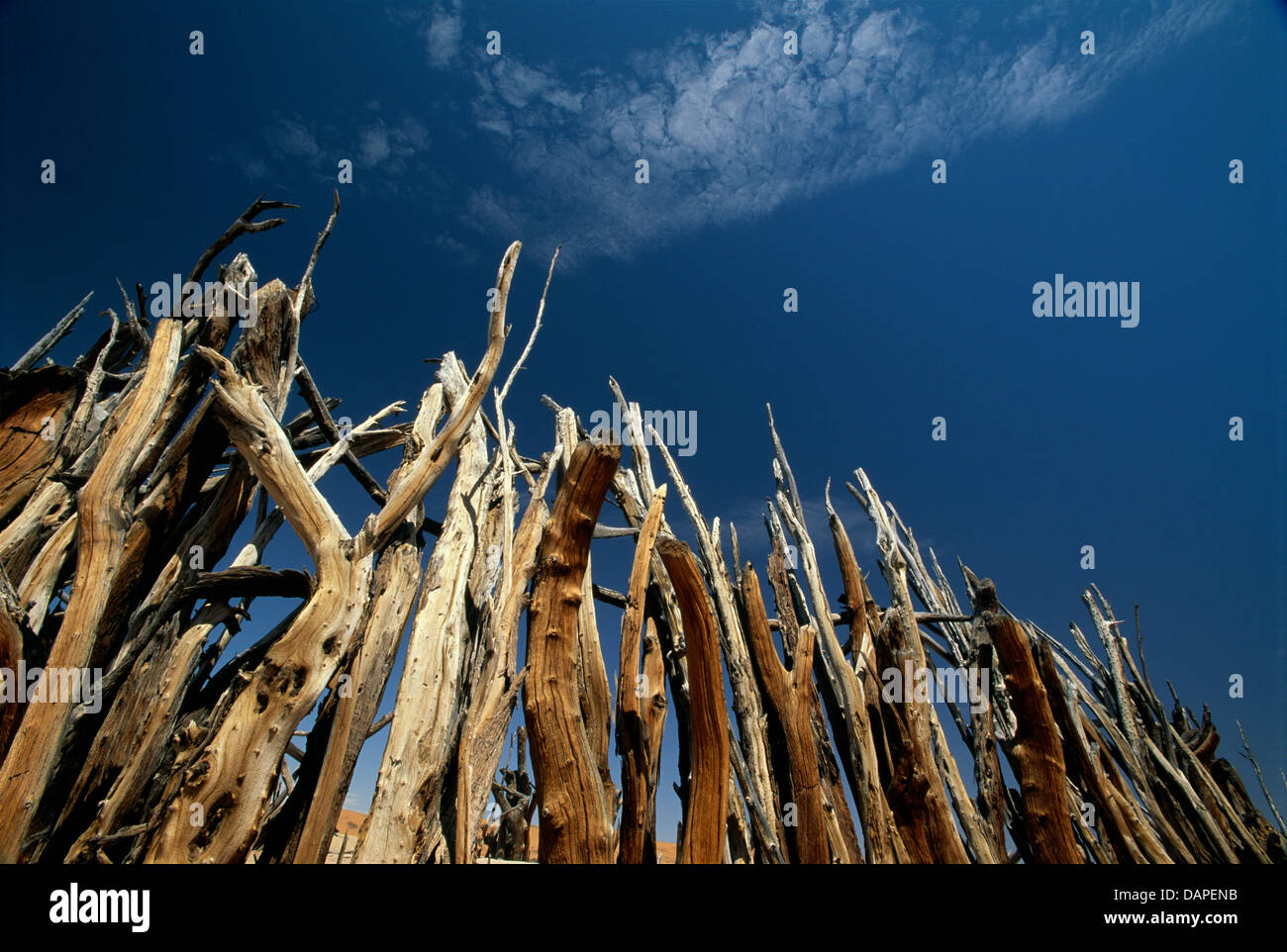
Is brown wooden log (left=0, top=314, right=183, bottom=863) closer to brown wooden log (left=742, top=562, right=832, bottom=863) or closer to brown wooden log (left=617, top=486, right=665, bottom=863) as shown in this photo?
brown wooden log (left=617, top=486, right=665, bottom=863)

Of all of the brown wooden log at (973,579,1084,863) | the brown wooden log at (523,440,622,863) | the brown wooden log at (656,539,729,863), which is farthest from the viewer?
the brown wooden log at (973,579,1084,863)

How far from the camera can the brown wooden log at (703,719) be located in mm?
1612

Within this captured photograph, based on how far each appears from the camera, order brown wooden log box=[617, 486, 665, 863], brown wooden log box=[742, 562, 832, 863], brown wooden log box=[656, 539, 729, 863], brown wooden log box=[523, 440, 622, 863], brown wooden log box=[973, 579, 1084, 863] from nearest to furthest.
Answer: brown wooden log box=[523, 440, 622, 863]
brown wooden log box=[656, 539, 729, 863]
brown wooden log box=[973, 579, 1084, 863]
brown wooden log box=[617, 486, 665, 863]
brown wooden log box=[742, 562, 832, 863]

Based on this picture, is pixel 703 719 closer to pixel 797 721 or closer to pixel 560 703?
pixel 560 703

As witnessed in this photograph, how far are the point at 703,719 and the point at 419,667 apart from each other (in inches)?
49.4

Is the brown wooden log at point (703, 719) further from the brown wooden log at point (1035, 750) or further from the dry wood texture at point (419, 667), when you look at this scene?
the brown wooden log at point (1035, 750)

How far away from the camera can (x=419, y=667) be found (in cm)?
231

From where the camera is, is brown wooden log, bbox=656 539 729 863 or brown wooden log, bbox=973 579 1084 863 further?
brown wooden log, bbox=973 579 1084 863

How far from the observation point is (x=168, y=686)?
205 centimetres

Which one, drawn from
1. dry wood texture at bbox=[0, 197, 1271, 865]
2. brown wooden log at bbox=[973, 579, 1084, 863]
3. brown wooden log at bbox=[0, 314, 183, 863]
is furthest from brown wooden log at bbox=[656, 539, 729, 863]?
brown wooden log at bbox=[0, 314, 183, 863]

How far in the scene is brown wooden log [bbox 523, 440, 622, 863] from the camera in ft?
4.57

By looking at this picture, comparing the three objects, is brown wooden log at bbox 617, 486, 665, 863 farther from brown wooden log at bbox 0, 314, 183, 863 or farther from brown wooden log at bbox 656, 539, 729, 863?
brown wooden log at bbox 0, 314, 183, 863
